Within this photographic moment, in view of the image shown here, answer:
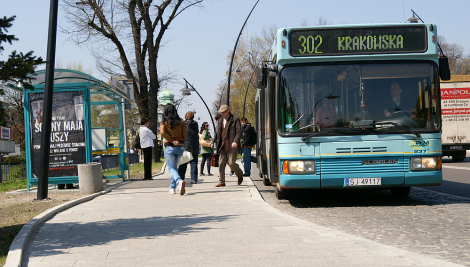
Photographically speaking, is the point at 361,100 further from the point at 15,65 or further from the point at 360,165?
the point at 15,65

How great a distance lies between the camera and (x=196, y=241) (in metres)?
5.86

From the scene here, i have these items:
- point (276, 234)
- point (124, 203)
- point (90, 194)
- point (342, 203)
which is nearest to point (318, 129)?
point (342, 203)

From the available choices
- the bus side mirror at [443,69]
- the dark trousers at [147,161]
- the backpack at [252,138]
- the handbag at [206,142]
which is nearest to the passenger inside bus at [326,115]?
the bus side mirror at [443,69]

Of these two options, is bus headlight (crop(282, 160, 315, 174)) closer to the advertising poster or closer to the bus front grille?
the bus front grille

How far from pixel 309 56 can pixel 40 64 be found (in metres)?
4.83

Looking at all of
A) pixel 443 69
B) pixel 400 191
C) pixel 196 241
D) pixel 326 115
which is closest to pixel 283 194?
pixel 326 115

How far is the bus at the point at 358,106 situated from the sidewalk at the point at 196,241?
4.16ft

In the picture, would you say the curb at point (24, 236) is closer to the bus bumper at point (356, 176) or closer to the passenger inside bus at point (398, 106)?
the bus bumper at point (356, 176)

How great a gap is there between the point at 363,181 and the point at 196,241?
3.85 metres

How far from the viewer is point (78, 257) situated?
5242mm

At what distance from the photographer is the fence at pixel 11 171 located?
68.5 ft

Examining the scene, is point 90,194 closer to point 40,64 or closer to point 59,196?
point 59,196

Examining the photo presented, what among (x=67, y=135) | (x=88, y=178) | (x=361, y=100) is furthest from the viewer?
(x=67, y=135)

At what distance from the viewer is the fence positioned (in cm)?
2089
